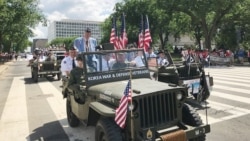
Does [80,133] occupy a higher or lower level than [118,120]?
lower

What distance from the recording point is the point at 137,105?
16.3ft

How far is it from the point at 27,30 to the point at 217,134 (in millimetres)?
50559

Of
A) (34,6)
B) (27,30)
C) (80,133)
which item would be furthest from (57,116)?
(27,30)

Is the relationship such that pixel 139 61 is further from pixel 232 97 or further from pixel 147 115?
pixel 232 97

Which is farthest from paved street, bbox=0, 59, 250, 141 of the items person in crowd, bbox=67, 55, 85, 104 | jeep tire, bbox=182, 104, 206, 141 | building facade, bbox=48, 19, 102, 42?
building facade, bbox=48, 19, 102, 42

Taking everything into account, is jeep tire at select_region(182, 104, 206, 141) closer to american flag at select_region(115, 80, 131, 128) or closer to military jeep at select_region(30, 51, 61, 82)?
american flag at select_region(115, 80, 131, 128)

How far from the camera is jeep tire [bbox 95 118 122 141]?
16.2 feet

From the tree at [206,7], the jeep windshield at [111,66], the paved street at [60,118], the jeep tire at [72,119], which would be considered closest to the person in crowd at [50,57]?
the paved street at [60,118]

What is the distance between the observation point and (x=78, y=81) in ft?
23.7

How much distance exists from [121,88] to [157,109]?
35.3 inches

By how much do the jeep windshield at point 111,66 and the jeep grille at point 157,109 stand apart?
1591 mm

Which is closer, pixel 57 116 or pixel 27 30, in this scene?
pixel 57 116

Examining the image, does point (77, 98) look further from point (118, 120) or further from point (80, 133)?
point (118, 120)

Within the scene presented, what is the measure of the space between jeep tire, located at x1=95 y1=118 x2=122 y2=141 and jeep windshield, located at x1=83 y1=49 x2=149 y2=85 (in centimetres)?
136
